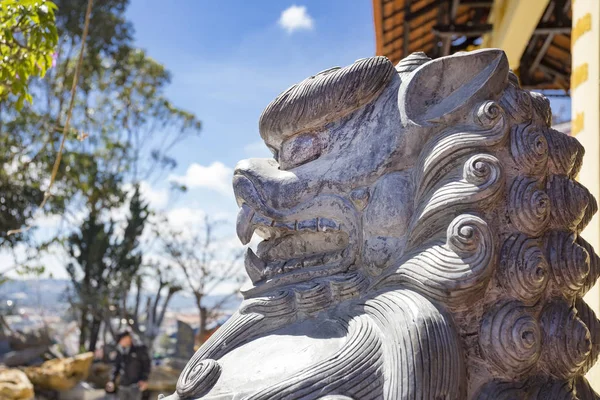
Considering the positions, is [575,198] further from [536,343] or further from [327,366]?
[327,366]

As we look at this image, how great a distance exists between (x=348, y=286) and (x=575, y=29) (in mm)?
2472

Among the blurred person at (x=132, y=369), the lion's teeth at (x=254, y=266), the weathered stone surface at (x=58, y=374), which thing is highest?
the lion's teeth at (x=254, y=266)

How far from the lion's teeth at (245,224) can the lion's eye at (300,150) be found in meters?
0.17

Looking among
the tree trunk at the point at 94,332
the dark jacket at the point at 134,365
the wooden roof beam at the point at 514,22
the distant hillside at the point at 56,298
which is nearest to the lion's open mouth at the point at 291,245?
the wooden roof beam at the point at 514,22

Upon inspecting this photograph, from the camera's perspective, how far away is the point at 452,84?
62.6 inches

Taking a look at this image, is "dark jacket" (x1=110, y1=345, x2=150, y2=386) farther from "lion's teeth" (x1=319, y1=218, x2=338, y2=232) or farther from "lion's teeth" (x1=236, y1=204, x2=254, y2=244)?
"lion's teeth" (x1=319, y1=218, x2=338, y2=232)

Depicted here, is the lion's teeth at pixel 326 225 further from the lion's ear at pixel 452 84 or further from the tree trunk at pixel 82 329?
the tree trunk at pixel 82 329

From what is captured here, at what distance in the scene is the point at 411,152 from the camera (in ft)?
5.07

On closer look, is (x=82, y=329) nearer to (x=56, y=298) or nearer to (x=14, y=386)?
(x=56, y=298)

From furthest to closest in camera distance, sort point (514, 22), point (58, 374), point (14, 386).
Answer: point (58, 374) → point (14, 386) → point (514, 22)

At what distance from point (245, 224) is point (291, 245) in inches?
5.4

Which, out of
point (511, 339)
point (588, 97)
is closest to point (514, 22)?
point (588, 97)

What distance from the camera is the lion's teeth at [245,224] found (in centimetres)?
165

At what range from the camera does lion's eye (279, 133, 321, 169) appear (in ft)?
5.47
